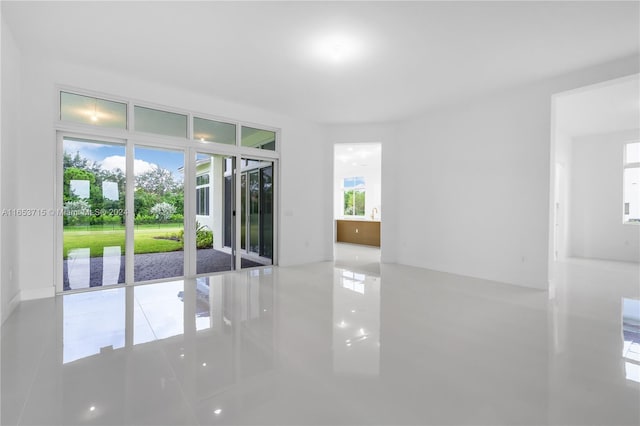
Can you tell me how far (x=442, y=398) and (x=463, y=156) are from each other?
490cm

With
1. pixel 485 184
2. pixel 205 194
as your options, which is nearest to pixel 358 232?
pixel 485 184

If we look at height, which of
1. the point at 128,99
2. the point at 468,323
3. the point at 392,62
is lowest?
the point at 468,323

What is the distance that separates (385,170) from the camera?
7.08 m

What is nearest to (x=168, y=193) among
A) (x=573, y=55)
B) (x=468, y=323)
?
(x=468, y=323)

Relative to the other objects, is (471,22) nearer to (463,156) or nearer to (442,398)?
(463,156)

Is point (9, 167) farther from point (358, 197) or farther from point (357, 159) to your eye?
point (358, 197)

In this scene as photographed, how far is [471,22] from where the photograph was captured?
10.6ft

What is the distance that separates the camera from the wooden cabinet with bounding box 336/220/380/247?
9.57m

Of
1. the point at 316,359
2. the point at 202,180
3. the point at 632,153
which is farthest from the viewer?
the point at 632,153

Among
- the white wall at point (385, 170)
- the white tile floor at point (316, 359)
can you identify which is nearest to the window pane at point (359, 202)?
the white wall at point (385, 170)

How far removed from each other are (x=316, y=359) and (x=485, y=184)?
4.61m

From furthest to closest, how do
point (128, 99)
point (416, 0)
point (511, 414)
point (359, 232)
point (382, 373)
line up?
point (359, 232) < point (128, 99) < point (416, 0) < point (382, 373) < point (511, 414)

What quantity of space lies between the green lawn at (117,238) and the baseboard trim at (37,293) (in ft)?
1.54

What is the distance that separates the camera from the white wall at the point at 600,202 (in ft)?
24.6
